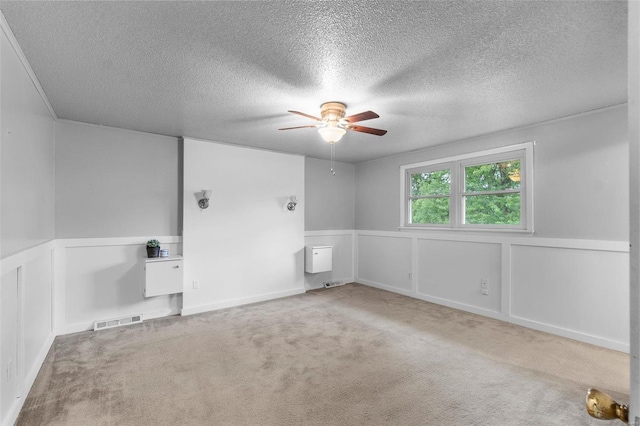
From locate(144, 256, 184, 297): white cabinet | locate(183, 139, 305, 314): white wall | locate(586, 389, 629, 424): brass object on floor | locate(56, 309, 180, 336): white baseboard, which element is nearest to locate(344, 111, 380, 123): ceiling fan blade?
locate(586, 389, 629, 424): brass object on floor

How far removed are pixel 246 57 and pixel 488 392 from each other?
3065mm

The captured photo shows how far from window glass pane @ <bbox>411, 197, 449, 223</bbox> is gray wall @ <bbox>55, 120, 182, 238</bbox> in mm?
3712

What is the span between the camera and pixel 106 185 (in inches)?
156

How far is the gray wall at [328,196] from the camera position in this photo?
19.2ft

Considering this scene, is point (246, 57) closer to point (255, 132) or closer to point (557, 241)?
point (255, 132)

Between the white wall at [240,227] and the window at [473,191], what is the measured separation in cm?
195

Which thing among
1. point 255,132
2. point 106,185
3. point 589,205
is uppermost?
point 255,132

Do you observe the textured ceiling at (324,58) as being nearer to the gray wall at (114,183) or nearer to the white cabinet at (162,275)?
the gray wall at (114,183)

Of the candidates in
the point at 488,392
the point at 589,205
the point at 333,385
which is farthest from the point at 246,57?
the point at 589,205

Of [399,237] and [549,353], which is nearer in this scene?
[549,353]

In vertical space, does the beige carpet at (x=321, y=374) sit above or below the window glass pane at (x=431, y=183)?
below


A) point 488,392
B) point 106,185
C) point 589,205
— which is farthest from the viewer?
point 106,185

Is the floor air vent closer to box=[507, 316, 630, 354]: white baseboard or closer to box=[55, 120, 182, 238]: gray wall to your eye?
box=[55, 120, 182, 238]: gray wall

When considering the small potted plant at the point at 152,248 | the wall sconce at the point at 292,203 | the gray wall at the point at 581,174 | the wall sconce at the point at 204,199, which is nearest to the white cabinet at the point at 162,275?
the small potted plant at the point at 152,248
